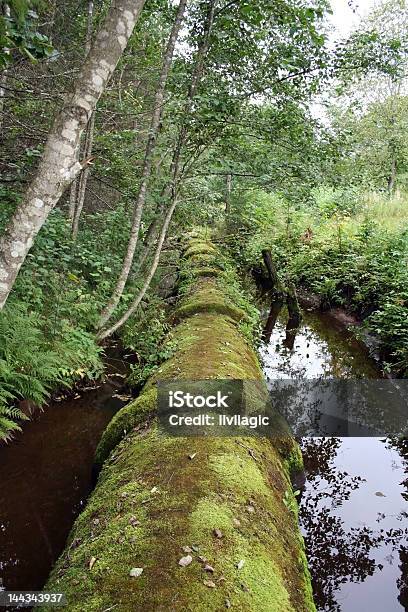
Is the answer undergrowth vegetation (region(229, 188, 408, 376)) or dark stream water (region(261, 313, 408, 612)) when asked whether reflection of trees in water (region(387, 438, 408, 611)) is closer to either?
dark stream water (region(261, 313, 408, 612))

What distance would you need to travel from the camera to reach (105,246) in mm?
7953

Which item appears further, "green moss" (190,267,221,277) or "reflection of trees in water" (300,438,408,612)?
"green moss" (190,267,221,277)

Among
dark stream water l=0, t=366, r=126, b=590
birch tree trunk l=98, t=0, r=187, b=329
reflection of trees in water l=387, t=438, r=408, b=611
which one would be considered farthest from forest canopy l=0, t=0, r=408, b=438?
reflection of trees in water l=387, t=438, r=408, b=611

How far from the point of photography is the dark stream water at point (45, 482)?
3.39 m

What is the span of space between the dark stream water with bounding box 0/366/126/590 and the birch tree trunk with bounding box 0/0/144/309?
2.01 meters

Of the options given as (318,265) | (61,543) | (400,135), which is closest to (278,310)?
(318,265)

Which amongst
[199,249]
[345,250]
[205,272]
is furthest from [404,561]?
[199,249]

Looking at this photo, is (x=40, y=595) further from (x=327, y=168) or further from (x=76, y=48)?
(x=76, y=48)

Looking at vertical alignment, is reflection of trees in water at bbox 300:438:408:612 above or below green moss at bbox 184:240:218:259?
below

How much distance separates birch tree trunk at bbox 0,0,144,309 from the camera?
2.97m

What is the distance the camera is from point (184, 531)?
2.36m

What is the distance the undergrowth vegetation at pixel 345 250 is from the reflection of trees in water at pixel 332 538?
3.14 metres

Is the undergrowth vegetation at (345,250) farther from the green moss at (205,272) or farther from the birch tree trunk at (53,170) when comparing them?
the birch tree trunk at (53,170)

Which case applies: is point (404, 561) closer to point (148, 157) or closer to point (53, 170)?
point (53, 170)
